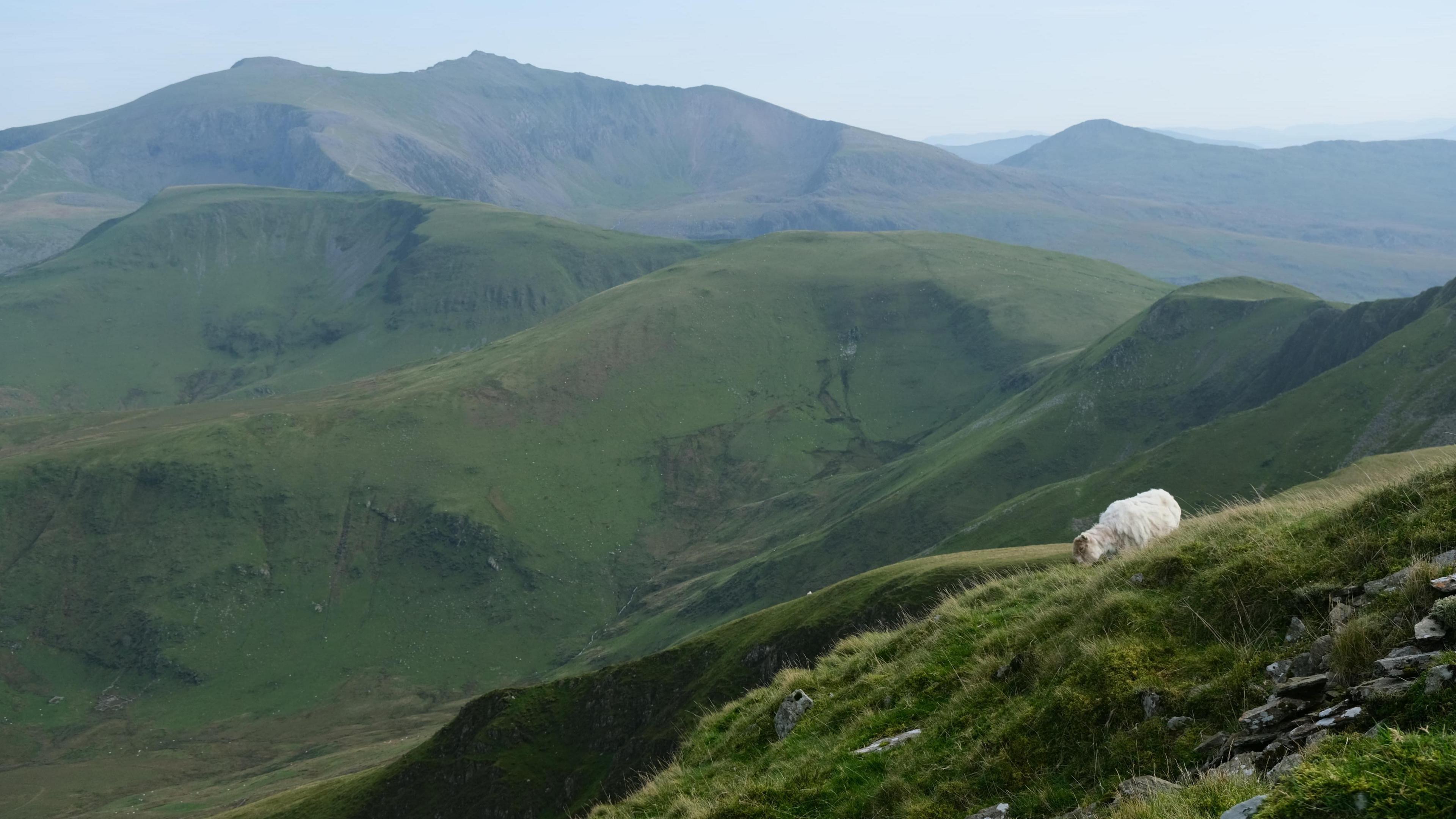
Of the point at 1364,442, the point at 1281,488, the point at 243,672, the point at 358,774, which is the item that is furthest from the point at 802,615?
the point at 243,672

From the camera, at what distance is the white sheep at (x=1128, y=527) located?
840 inches

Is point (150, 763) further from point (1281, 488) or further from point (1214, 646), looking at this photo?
point (1214, 646)

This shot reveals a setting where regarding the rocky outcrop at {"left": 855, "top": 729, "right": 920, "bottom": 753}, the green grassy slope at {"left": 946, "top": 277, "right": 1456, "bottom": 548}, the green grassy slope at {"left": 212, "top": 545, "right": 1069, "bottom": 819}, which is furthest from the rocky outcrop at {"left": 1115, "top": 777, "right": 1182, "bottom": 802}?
the green grassy slope at {"left": 946, "top": 277, "right": 1456, "bottom": 548}

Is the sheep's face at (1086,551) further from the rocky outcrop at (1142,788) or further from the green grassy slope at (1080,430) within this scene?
the green grassy slope at (1080,430)

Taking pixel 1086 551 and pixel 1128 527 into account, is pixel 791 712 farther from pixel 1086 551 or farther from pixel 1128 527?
pixel 1128 527

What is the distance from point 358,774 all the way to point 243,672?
126 metres

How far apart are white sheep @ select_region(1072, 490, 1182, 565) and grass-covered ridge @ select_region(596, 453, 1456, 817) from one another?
3805 millimetres

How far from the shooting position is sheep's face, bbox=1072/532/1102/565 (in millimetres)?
21031

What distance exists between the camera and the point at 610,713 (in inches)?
2749

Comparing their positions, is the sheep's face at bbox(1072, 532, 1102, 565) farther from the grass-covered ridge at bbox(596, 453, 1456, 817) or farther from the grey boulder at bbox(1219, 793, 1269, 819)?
the grey boulder at bbox(1219, 793, 1269, 819)

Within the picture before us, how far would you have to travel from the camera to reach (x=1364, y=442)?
4331 inches

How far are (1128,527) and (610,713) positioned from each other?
54.2 meters

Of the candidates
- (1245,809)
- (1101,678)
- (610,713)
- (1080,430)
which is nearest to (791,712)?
(1101,678)

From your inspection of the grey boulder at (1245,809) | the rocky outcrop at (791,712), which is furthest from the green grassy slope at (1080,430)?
the grey boulder at (1245,809)
